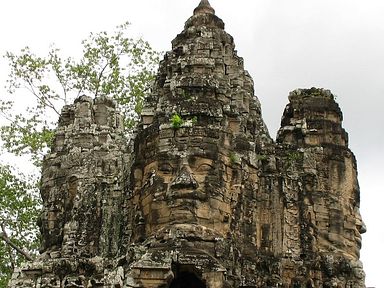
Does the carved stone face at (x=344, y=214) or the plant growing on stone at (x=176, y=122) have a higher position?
the plant growing on stone at (x=176, y=122)

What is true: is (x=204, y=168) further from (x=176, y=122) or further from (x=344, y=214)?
(x=344, y=214)

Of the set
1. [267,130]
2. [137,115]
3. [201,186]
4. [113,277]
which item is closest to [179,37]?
→ [267,130]

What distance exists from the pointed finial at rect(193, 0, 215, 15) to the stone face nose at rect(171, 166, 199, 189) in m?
4.47

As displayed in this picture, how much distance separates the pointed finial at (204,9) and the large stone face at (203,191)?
3 cm

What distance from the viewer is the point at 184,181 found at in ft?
62.6

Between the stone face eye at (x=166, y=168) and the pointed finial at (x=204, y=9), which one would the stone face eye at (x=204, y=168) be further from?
the pointed finial at (x=204, y=9)

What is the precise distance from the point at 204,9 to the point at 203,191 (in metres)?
4.83

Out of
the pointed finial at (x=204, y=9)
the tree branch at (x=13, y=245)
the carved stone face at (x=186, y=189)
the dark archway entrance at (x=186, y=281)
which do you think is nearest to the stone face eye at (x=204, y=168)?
the carved stone face at (x=186, y=189)

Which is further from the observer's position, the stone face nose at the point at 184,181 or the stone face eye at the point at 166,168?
the stone face eye at the point at 166,168

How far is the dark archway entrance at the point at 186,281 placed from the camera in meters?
18.8

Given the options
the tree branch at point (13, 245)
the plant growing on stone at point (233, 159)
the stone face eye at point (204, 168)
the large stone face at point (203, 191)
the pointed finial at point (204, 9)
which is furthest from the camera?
the tree branch at point (13, 245)

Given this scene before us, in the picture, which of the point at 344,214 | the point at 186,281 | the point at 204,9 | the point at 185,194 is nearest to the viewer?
the point at 185,194

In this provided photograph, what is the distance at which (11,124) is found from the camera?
102ft

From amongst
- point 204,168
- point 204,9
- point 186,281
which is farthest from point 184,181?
point 204,9
